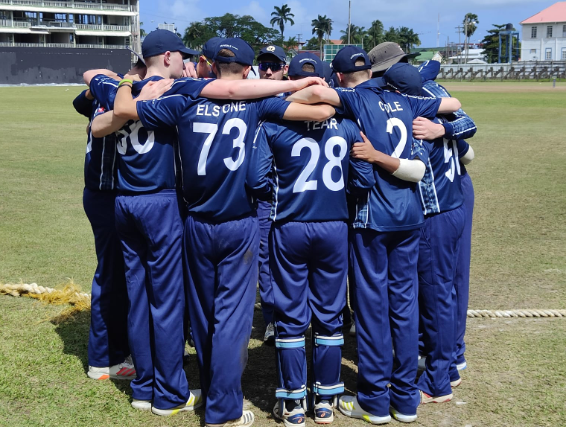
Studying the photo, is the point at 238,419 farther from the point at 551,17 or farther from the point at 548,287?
the point at 551,17

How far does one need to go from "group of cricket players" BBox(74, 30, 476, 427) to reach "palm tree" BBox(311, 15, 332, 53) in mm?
128975

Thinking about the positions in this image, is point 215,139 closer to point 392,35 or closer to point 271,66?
point 271,66

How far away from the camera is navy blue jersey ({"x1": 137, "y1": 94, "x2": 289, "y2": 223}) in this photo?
403cm

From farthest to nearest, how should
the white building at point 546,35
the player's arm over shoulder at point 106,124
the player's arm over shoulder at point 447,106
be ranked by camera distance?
1. the white building at point 546,35
2. the player's arm over shoulder at point 447,106
3. the player's arm over shoulder at point 106,124

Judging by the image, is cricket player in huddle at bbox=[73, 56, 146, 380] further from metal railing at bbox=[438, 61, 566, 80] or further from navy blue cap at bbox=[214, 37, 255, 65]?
metal railing at bbox=[438, 61, 566, 80]

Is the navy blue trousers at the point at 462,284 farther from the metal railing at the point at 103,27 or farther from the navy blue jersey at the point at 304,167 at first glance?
the metal railing at the point at 103,27

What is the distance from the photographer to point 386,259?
4.29m

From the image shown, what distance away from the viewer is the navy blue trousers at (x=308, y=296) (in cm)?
412

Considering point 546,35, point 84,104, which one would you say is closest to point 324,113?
point 84,104

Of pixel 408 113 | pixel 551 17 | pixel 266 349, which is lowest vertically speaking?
pixel 266 349

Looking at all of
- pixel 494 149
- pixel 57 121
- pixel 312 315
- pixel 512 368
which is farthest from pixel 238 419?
pixel 57 121

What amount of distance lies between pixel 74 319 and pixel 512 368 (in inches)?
157

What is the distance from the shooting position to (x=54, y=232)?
906 centimetres

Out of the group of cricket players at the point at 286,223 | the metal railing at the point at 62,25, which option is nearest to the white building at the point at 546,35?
the metal railing at the point at 62,25
